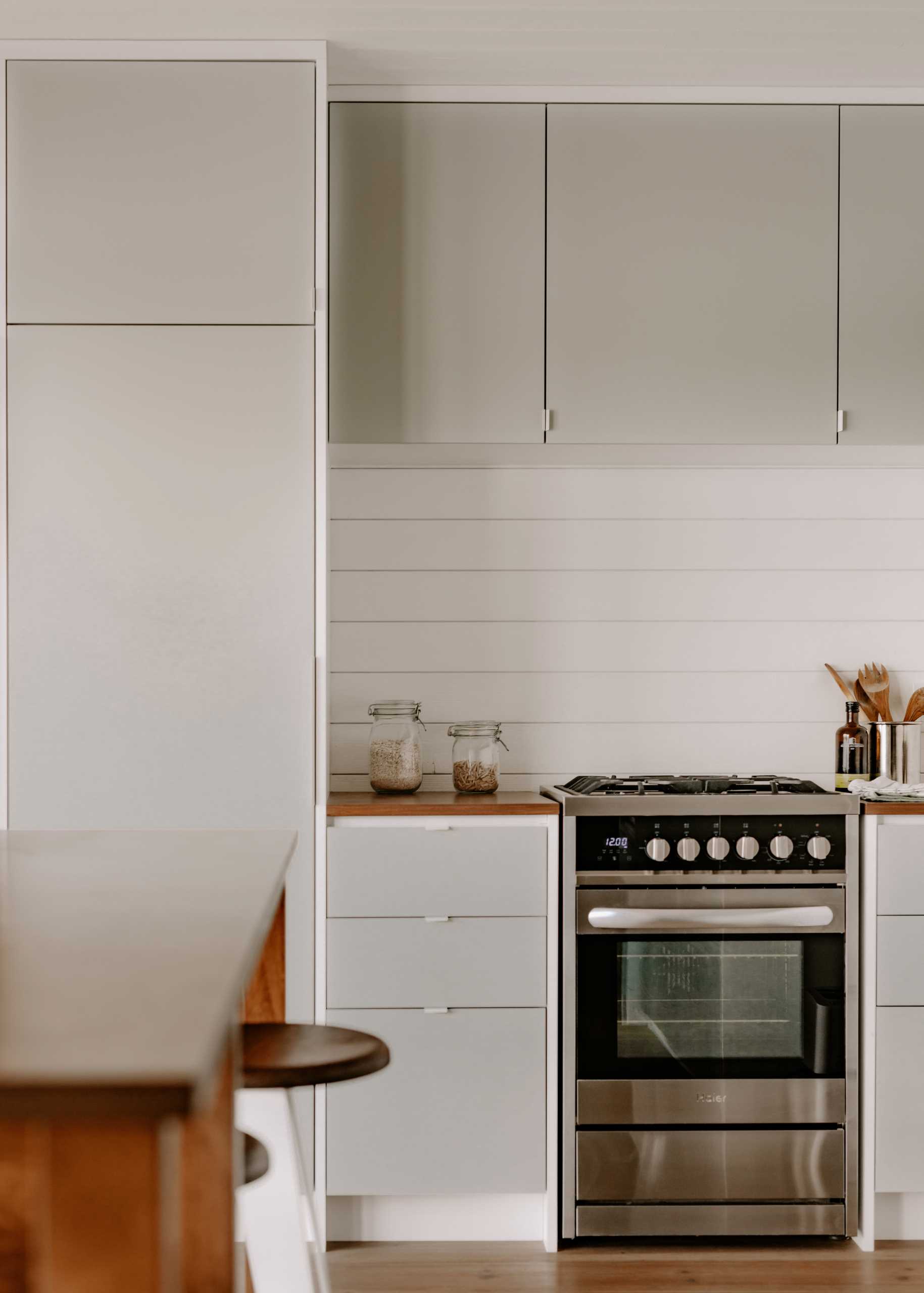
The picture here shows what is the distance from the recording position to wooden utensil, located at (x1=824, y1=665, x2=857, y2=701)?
3.22 m

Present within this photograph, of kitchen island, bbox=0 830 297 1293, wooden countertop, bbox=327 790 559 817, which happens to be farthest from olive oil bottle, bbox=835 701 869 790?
kitchen island, bbox=0 830 297 1293

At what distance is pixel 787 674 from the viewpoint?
10.7ft

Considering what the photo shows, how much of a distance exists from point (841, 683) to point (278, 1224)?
90.7 inches

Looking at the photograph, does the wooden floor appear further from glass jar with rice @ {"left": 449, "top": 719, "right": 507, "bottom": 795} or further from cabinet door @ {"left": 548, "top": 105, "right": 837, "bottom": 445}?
cabinet door @ {"left": 548, "top": 105, "right": 837, "bottom": 445}

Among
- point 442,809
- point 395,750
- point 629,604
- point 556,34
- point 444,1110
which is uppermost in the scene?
point 556,34

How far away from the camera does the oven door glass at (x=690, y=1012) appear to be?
267 cm

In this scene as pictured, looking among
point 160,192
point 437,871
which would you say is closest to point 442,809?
point 437,871

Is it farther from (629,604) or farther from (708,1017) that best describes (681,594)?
(708,1017)

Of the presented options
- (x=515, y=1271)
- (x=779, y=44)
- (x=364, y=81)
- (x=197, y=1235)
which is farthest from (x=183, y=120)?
(x=515, y=1271)

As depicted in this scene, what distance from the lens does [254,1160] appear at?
1.30 meters

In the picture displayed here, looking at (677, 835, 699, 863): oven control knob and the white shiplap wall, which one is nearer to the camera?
(677, 835, 699, 863): oven control knob

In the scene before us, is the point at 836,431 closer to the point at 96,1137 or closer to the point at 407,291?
the point at 407,291

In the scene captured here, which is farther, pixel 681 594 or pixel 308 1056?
pixel 681 594

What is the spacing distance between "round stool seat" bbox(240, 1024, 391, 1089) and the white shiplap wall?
173cm
